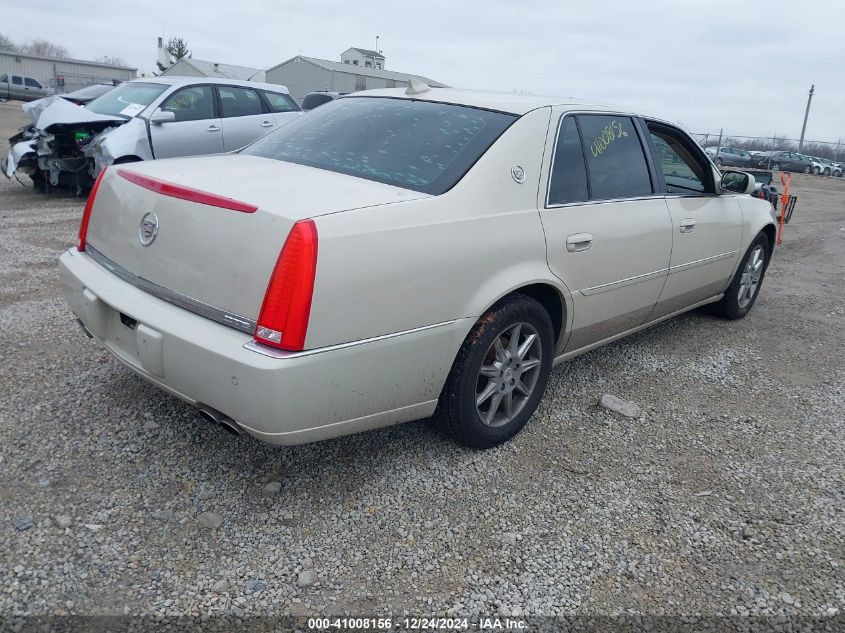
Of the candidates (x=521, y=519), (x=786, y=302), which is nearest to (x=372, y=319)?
(x=521, y=519)

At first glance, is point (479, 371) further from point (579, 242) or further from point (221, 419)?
point (221, 419)

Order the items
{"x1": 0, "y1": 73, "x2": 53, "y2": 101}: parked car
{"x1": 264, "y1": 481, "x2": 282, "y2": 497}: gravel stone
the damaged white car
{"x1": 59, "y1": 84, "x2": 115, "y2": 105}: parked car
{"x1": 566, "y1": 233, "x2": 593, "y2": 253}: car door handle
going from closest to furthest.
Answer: {"x1": 264, "y1": 481, "x2": 282, "y2": 497}: gravel stone < {"x1": 566, "y1": 233, "x2": 593, "y2": 253}: car door handle < the damaged white car < {"x1": 59, "y1": 84, "x2": 115, "y2": 105}: parked car < {"x1": 0, "y1": 73, "x2": 53, "y2": 101}: parked car

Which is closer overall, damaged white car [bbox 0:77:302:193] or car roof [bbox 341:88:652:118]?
car roof [bbox 341:88:652:118]

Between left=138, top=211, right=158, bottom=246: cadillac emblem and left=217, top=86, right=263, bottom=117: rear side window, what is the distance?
6949 mm

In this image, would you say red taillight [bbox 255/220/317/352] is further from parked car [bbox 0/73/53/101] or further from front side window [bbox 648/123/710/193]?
parked car [bbox 0/73/53/101]

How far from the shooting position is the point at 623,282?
11.8 feet

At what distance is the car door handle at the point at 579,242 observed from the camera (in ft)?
10.4

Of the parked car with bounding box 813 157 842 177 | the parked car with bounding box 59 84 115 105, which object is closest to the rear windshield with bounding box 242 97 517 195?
the parked car with bounding box 59 84 115 105

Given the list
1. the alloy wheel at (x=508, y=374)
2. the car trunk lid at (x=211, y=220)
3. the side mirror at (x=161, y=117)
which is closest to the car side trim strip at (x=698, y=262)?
the alloy wheel at (x=508, y=374)

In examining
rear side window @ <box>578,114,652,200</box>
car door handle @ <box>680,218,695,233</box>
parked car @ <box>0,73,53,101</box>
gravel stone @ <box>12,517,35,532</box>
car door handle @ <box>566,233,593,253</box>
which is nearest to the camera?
gravel stone @ <box>12,517,35,532</box>

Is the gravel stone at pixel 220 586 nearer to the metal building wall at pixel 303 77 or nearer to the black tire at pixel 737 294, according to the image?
the black tire at pixel 737 294

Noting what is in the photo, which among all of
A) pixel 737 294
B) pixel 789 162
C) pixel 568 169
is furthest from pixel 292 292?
pixel 789 162

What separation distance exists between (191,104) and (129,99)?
854mm

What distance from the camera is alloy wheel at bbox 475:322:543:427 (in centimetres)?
300
